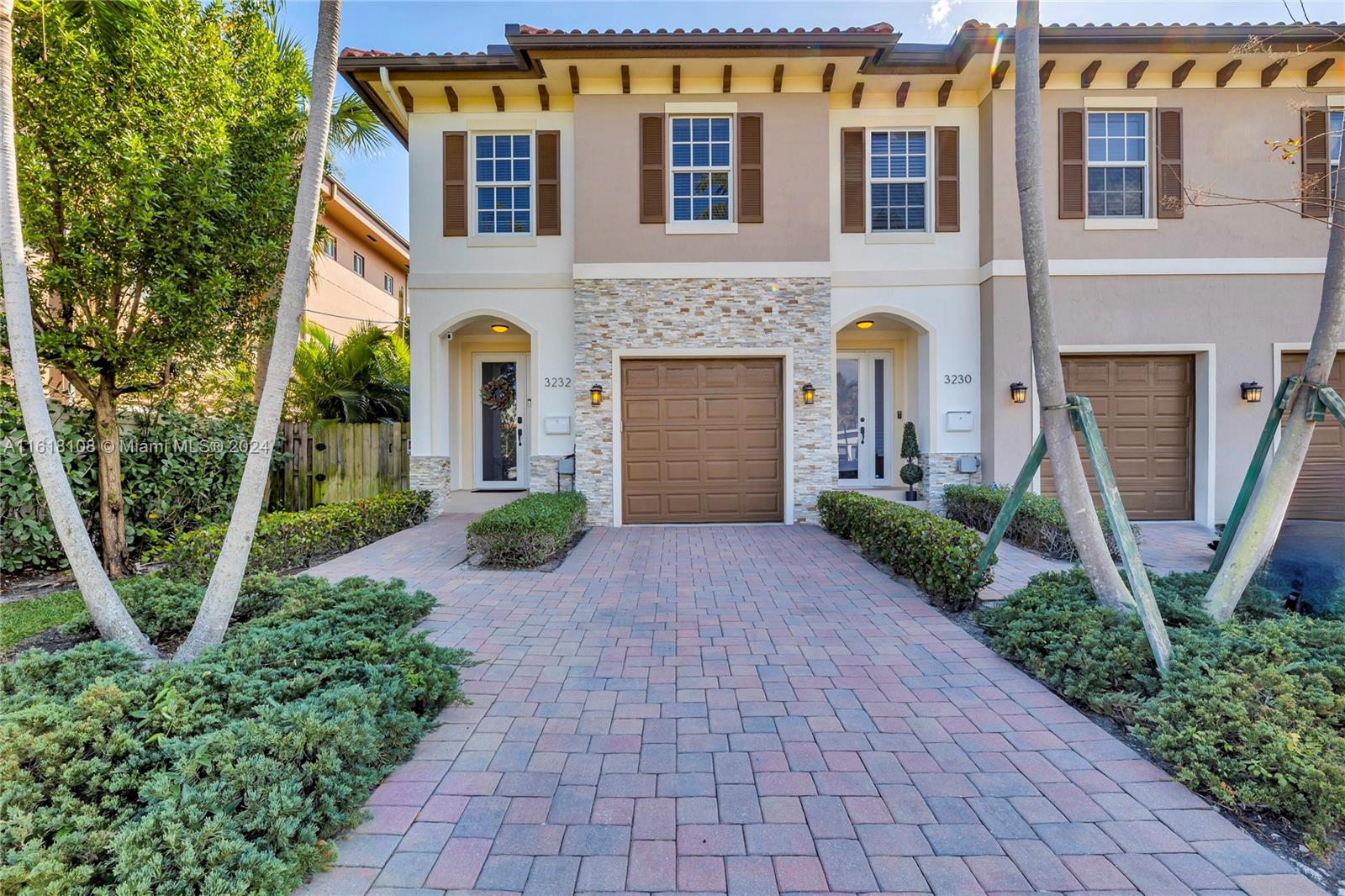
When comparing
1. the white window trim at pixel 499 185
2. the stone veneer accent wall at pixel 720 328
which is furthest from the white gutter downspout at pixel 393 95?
the stone veneer accent wall at pixel 720 328

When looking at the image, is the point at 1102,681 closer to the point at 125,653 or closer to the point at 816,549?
the point at 816,549

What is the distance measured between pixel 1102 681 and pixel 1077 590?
108cm

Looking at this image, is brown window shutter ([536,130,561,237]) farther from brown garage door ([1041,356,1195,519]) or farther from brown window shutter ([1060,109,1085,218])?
brown garage door ([1041,356,1195,519])

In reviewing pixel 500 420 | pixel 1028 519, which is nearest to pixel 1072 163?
pixel 1028 519

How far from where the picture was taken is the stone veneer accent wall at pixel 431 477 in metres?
8.94

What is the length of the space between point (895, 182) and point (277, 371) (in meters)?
8.88

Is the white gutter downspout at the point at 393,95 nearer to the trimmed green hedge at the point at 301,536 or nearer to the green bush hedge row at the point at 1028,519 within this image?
the trimmed green hedge at the point at 301,536

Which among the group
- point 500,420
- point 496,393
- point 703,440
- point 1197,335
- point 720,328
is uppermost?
point 720,328

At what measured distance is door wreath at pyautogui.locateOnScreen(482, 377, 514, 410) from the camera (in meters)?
10.1

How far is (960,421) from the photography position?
8750 mm

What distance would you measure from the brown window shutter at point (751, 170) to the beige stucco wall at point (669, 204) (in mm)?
90

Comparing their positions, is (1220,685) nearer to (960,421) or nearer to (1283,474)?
(1283,474)

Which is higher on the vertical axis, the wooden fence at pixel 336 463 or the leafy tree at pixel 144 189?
the leafy tree at pixel 144 189

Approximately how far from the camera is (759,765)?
2.51 meters
